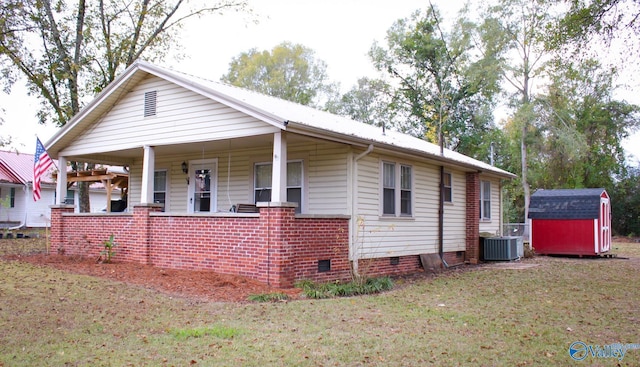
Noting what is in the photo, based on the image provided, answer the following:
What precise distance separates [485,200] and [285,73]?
31495 millimetres

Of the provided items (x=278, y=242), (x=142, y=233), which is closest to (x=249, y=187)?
(x=142, y=233)

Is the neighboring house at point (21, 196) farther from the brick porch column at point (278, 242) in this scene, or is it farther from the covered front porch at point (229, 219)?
the brick porch column at point (278, 242)

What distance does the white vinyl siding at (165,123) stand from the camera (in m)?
10.8

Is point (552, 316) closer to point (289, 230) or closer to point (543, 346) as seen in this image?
point (543, 346)

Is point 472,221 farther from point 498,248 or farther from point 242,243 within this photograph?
point 242,243

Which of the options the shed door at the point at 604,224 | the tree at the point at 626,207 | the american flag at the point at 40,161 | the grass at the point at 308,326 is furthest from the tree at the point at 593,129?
the american flag at the point at 40,161

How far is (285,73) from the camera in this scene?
47219mm

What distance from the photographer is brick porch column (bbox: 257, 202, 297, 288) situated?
9.62 meters

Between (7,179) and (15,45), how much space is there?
11.0 meters

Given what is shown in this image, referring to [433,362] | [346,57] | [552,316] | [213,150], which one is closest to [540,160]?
[346,57]

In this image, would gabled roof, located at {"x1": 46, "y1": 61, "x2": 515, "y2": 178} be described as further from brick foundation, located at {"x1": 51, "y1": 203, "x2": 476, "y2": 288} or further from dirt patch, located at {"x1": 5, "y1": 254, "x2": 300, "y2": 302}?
dirt patch, located at {"x1": 5, "y1": 254, "x2": 300, "y2": 302}

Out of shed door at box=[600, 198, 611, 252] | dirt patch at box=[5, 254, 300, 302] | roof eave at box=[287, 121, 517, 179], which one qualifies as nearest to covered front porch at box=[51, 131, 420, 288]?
dirt patch at box=[5, 254, 300, 302]

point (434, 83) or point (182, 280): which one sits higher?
point (434, 83)

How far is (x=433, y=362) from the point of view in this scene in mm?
5324
